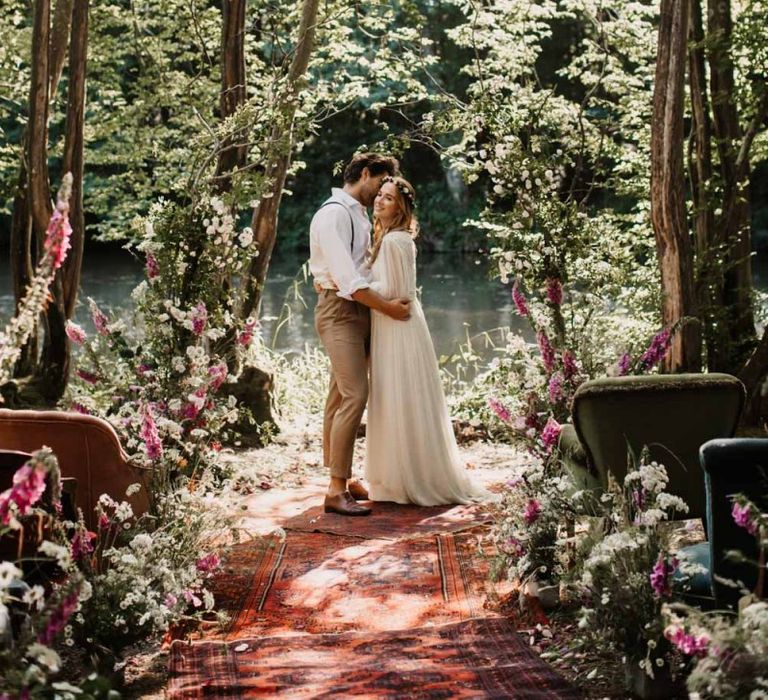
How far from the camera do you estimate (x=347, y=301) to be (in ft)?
21.0

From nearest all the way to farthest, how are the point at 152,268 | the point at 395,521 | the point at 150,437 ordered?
the point at 150,437 → the point at 152,268 → the point at 395,521

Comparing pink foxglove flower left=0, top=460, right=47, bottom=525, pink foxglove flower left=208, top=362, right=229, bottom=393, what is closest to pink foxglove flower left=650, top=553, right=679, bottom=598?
pink foxglove flower left=0, top=460, right=47, bottom=525

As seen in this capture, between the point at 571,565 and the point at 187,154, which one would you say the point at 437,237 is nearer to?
the point at 187,154

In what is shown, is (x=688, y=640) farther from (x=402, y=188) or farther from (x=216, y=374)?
(x=402, y=188)

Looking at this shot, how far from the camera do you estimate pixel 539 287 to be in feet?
19.9

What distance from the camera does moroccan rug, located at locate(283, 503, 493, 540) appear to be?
19.3ft

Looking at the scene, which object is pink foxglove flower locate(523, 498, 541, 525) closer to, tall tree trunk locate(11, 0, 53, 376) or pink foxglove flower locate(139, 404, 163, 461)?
pink foxglove flower locate(139, 404, 163, 461)

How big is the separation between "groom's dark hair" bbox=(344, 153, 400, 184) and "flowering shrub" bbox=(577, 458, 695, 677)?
315 cm

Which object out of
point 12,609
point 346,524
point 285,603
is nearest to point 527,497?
point 285,603

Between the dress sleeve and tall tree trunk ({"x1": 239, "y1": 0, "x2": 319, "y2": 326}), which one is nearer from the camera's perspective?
the dress sleeve

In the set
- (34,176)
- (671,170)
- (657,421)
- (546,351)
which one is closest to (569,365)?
(546,351)

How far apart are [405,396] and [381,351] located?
0.91 feet

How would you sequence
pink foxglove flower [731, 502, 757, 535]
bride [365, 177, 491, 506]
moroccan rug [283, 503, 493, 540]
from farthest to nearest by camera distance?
→ bride [365, 177, 491, 506] < moroccan rug [283, 503, 493, 540] < pink foxglove flower [731, 502, 757, 535]

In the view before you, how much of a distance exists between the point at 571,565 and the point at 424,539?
1.40 m
